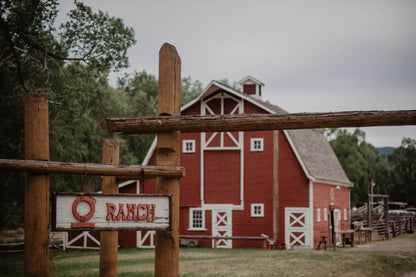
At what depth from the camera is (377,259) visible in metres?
16.4

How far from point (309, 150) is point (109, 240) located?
2075 centimetres

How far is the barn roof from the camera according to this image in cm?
→ 2484

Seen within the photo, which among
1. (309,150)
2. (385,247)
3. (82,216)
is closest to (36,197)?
(82,216)

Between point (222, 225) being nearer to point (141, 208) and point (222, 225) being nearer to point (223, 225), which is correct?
point (223, 225)

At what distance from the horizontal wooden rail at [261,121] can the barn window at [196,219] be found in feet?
64.8

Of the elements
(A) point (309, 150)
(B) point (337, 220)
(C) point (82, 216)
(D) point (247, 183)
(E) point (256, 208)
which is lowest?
(B) point (337, 220)

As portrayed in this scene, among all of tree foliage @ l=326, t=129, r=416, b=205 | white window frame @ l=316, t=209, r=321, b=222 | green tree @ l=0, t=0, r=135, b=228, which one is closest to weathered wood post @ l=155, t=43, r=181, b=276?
green tree @ l=0, t=0, r=135, b=228

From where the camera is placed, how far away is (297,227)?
2469 centimetres

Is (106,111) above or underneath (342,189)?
above

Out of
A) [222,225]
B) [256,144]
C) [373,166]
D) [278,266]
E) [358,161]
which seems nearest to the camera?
[278,266]

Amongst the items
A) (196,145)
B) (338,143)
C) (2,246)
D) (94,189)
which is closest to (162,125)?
(196,145)

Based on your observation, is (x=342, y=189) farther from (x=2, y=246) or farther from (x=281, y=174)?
(x=2, y=246)

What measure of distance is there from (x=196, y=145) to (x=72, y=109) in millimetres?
6776

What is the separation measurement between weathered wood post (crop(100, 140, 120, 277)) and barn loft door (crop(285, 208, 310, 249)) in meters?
17.2
